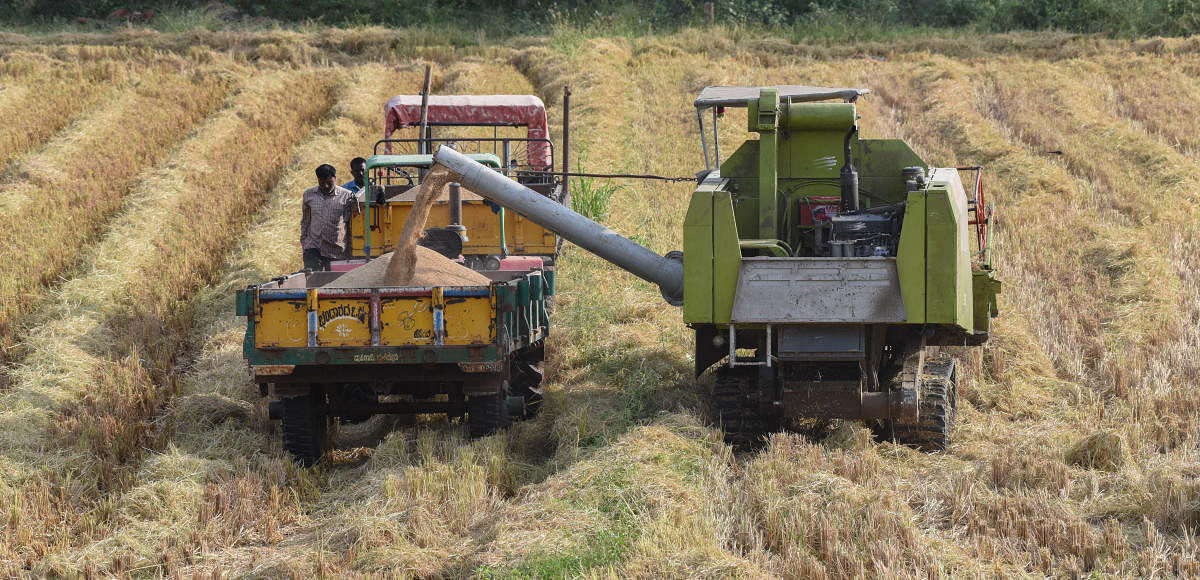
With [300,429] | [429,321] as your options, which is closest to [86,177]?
[300,429]

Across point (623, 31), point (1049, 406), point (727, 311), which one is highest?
point (623, 31)

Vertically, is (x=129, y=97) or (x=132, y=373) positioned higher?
(x=129, y=97)

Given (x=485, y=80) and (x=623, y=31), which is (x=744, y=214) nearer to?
(x=485, y=80)

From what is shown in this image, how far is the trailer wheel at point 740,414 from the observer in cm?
852

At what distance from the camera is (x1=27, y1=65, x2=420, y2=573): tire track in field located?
22.7 feet

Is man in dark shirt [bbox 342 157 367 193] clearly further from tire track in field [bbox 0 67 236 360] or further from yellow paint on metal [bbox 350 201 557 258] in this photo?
tire track in field [bbox 0 67 236 360]

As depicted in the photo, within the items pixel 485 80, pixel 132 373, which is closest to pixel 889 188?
pixel 132 373

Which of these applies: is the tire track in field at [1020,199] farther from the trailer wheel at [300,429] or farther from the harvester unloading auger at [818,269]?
the trailer wheel at [300,429]

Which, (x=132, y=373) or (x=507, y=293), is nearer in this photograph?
(x=507, y=293)

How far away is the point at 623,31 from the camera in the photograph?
90.6ft

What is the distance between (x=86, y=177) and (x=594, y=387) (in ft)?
33.4

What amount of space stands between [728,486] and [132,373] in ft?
17.6

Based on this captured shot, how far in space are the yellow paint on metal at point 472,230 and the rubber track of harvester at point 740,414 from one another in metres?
4.02

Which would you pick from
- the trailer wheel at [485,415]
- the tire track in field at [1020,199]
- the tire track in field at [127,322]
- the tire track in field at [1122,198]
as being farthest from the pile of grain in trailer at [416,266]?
the tire track in field at [1122,198]
